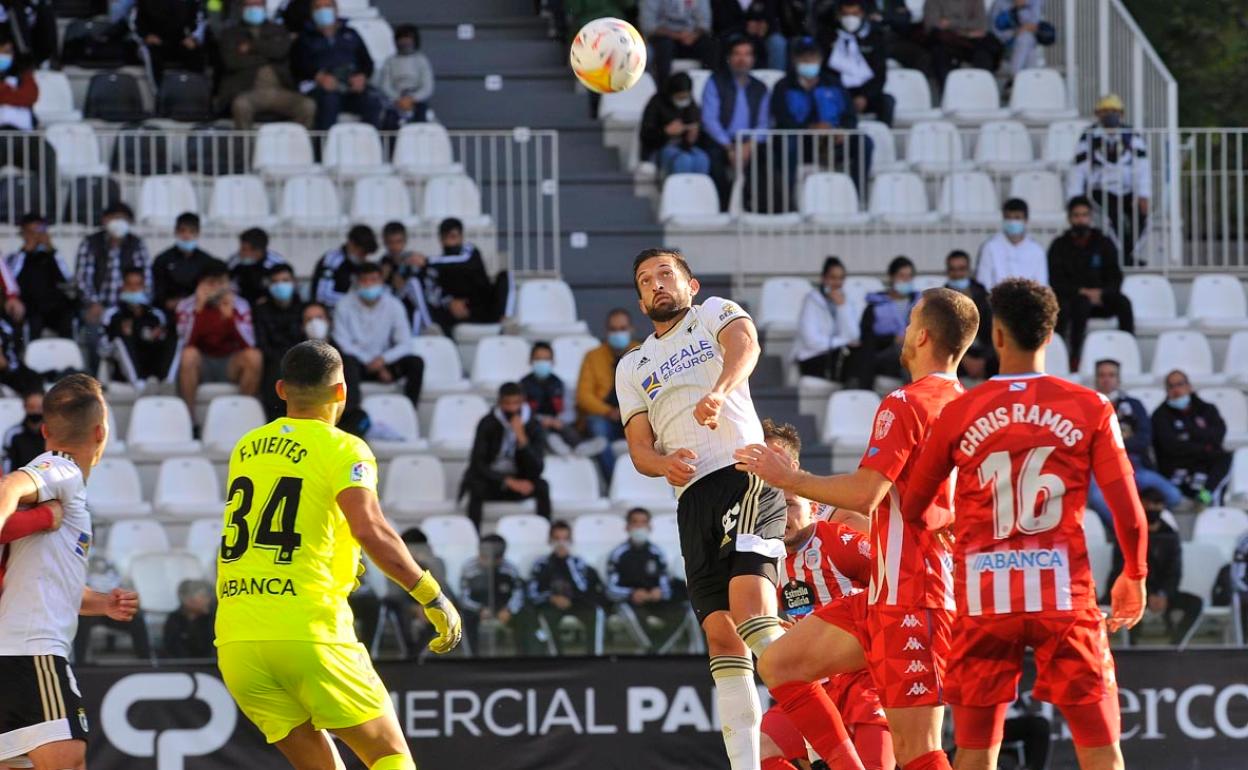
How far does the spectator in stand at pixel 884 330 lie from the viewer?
16.7 meters

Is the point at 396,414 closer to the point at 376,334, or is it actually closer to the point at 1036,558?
the point at 376,334

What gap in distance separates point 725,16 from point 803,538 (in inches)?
470

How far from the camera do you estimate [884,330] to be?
16.9 metres

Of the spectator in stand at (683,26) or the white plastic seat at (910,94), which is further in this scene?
the white plastic seat at (910,94)

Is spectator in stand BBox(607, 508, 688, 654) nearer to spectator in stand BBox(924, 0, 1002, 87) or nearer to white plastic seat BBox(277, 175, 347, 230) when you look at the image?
white plastic seat BBox(277, 175, 347, 230)

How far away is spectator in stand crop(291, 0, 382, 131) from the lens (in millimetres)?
18953

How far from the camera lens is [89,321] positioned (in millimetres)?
16578

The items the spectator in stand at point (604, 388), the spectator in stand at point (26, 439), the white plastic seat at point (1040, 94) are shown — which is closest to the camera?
the spectator in stand at point (26, 439)

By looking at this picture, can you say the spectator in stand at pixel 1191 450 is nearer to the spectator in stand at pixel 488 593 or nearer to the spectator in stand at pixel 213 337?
the spectator in stand at pixel 488 593

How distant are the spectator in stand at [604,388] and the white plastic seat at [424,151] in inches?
115

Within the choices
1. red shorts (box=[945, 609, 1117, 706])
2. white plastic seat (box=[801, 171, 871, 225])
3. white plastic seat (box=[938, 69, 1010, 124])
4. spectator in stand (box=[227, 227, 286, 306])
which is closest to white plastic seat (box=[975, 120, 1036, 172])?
white plastic seat (box=[938, 69, 1010, 124])

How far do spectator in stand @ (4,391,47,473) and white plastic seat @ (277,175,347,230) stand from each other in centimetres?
346

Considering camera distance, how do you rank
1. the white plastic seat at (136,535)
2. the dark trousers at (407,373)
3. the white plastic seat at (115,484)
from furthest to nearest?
the dark trousers at (407,373) → the white plastic seat at (115,484) → the white plastic seat at (136,535)

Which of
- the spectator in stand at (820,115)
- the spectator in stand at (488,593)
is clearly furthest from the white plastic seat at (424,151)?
the spectator in stand at (488,593)
